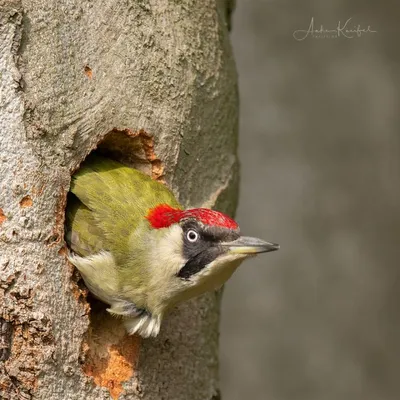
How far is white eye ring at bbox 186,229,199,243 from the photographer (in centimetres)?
283

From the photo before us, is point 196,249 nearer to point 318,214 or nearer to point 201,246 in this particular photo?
point 201,246

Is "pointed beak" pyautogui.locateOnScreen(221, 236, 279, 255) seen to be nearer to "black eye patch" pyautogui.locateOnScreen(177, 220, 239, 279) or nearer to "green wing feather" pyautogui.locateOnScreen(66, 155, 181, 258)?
"black eye patch" pyautogui.locateOnScreen(177, 220, 239, 279)

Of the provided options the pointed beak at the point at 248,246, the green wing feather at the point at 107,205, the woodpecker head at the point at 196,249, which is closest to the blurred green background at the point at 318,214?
the green wing feather at the point at 107,205

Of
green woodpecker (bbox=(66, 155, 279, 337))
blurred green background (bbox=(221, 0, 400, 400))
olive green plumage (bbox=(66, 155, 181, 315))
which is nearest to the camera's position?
green woodpecker (bbox=(66, 155, 279, 337))

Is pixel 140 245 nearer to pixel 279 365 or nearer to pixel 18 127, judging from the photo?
pixel 18 127

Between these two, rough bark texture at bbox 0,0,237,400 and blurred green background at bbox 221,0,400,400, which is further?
blurred green background at bbox 221,0,400,400

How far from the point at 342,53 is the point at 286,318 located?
83.6 inches

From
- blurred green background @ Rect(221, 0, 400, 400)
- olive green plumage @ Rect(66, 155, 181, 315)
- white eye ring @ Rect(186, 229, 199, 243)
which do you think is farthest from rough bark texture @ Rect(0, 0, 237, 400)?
blurred green background @ Rect(221, 0, 400, 400)

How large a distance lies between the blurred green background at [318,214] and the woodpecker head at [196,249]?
354cm

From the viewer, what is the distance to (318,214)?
6.46m

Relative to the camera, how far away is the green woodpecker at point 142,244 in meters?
2.81

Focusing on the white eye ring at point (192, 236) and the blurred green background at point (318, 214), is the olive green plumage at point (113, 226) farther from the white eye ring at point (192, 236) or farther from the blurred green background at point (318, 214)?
the blurred green background at point (318, 214)

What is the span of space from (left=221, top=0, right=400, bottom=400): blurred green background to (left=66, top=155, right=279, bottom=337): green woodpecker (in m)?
3.45

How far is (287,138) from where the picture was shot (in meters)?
6.44
